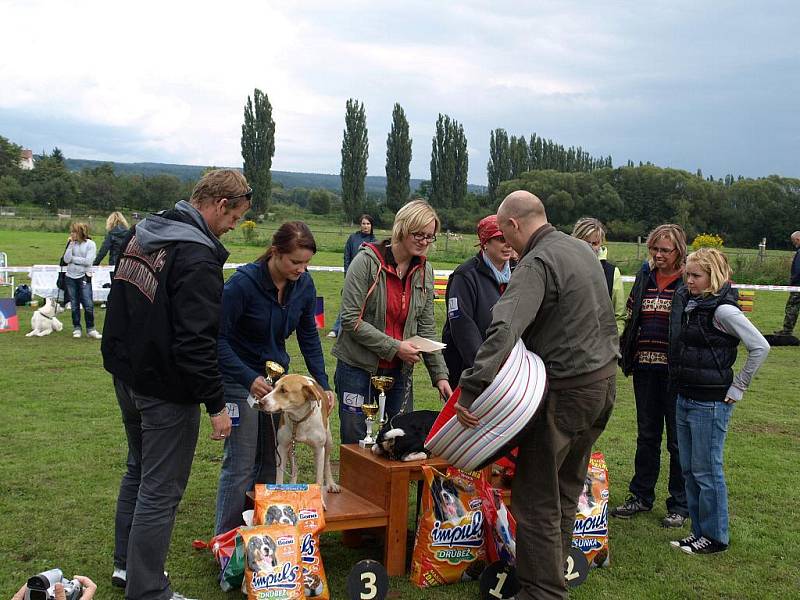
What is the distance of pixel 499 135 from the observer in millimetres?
70312

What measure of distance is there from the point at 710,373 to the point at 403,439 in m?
1.82

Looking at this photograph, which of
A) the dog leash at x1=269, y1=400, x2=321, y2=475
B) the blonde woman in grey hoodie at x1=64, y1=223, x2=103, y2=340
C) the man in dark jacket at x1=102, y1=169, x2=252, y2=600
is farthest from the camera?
the blonde woman in grey hoodie at x1=64, y1=223, x2=103, y2=340

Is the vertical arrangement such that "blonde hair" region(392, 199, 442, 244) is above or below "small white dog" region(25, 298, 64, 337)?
above

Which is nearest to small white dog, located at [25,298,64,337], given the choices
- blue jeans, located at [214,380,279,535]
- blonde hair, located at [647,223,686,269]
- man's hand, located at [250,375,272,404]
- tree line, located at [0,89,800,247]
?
blue jeans, located at [214,380,279,535]

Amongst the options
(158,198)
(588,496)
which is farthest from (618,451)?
(158,198)

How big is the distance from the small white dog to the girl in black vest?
10.4 meters

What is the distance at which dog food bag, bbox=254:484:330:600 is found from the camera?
3.88 meters

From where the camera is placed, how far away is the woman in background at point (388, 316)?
4473 mm

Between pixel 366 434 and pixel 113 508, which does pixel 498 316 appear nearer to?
pixel 366 434

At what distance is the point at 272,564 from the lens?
3.71 m

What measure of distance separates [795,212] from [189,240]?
49.1 metres

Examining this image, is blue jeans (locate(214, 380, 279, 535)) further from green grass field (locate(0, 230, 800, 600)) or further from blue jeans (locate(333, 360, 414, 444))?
blue jeans (locate(333, 360, 414, 444))

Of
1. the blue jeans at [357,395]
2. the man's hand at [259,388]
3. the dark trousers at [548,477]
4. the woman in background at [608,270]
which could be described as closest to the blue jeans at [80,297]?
the blue jeans at [357,395]

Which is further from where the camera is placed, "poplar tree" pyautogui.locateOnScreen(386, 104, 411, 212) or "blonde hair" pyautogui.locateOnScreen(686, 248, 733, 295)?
"poplar tree" pyautogui.locateOnScreen(386, 104, 411, 212)
